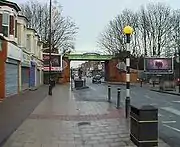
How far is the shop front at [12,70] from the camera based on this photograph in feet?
82.9

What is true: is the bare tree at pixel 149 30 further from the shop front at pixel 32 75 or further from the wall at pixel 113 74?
the shop front at pixel 32 75

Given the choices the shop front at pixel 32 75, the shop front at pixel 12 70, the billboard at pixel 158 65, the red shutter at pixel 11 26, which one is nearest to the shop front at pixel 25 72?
the shop front at pixel 32 75

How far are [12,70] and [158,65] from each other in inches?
1519

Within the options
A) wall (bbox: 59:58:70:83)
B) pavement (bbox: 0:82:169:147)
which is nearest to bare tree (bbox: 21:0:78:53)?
wall (bbox: 59:58:70:83)

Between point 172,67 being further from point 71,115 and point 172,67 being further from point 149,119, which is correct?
point 149,119

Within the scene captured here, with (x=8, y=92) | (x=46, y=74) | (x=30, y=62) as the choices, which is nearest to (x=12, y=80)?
(x=8, y=92)

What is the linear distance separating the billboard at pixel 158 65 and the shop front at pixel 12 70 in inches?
1390

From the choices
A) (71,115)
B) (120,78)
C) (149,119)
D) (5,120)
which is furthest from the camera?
(120,78)

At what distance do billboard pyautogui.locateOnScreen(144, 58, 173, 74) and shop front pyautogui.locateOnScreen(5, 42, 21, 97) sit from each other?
35.3 metres

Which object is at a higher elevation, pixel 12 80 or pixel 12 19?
pixel 12 19

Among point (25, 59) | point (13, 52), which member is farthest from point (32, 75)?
point (13, 52)

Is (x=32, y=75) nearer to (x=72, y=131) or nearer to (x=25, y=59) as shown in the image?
(x=25, y=59)

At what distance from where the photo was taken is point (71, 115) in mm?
15906

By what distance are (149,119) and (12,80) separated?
19.9m
